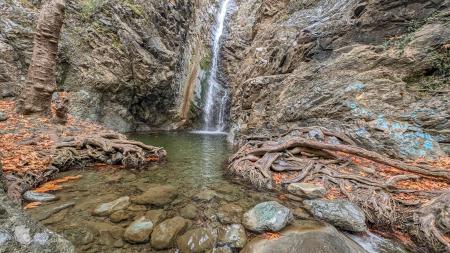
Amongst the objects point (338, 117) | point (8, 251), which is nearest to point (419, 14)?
point (338, 117)

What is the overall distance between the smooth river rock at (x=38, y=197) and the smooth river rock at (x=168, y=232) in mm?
2190

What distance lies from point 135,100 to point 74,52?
14.6 ft

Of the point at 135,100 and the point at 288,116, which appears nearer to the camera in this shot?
the point at 288,116

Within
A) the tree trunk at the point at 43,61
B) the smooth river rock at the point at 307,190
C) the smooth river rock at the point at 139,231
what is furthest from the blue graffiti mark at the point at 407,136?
the tree trunk at the point at 43,61

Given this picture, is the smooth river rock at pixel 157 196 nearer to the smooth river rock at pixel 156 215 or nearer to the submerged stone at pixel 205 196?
the smooth river rock at pixel 156 215

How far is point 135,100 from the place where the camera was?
15430mm

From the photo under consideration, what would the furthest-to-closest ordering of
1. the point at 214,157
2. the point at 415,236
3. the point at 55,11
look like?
the point at 214,157
the point at 55,11
the point at 415,236

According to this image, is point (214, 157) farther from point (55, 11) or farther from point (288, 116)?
point (55, 11)

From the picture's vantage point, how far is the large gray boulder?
64.6 inches

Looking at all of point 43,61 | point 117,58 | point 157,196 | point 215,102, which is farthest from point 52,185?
point 215,102

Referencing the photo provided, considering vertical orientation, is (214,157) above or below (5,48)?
below

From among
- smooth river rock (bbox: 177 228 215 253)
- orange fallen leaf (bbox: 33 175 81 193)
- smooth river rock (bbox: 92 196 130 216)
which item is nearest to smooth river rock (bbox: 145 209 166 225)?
smooth river rock (bbox: 92 196 130 216)

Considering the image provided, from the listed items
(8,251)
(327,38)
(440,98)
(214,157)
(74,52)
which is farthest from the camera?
(74,52)

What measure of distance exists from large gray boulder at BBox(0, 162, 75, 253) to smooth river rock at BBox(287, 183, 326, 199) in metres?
4.30
